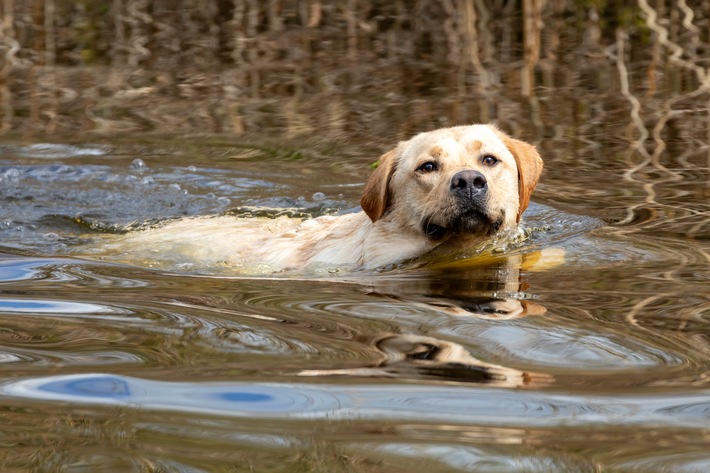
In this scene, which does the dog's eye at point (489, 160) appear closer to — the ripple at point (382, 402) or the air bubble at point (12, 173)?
the ripple at point (382, 402)

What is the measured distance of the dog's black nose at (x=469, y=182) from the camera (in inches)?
246

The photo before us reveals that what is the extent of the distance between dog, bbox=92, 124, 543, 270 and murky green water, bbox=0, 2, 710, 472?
0.27 meters

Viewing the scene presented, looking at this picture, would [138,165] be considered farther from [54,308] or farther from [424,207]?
[54,308]

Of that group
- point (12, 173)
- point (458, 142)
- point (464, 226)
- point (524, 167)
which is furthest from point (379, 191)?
point (12, 173)

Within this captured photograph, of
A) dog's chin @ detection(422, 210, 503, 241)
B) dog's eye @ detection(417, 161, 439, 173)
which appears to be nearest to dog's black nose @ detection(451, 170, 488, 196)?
dog's chin @ detection(422, 210, 503, 241)

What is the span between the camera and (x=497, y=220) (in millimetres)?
6504

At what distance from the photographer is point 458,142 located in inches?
264

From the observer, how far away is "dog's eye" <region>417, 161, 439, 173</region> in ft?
21.8

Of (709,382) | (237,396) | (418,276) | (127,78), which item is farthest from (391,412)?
(127,78)

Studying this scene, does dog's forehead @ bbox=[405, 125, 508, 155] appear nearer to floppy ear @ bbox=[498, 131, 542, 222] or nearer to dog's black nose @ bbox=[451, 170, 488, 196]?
floppy ear @ bbox=[498, 131, 542, 222]

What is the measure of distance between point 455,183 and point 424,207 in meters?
0.38

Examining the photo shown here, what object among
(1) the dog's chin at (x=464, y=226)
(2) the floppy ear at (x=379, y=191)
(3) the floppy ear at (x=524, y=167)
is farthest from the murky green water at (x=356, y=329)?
(2) the floppy ear at (x=379, y=191)

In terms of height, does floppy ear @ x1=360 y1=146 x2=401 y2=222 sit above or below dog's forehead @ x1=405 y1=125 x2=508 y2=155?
below

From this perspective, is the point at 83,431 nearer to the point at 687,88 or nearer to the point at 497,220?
the point at 497,220
